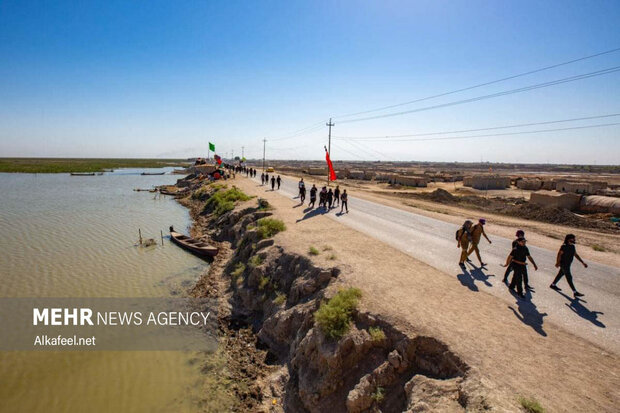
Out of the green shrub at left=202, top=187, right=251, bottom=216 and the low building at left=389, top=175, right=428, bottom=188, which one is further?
the low building at left=389, top=175, right=428, bottom=188

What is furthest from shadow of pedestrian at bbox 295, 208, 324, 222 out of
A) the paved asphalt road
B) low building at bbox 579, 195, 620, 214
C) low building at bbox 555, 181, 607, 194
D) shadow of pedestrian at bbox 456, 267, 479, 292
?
low building at bbox 555, 181, 607, 194

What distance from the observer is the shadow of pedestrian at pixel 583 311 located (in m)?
7.37

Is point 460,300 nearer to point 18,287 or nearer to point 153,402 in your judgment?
point 153,402

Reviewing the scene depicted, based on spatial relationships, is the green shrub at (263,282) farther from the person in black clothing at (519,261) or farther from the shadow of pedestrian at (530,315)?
the person in black clothing at (519,261)

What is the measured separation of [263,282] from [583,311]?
986 centimetres

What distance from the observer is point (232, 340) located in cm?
1078

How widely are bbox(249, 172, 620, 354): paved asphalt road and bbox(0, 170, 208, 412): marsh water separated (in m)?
8.79

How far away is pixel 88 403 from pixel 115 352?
2.12 m

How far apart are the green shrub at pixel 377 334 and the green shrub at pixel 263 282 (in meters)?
5.97

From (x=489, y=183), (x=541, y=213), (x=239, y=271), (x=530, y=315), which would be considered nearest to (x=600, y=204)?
(x=541, y=213)

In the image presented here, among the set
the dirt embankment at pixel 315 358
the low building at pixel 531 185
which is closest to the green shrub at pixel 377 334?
the dirt embankment at pixel 315 358

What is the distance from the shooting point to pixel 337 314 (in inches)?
314

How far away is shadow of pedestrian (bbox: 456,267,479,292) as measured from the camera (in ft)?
30.8

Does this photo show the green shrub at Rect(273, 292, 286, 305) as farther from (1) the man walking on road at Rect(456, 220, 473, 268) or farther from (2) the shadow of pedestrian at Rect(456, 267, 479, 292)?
(1) the man walking on road at Rect(456, 220, 473, 268)
